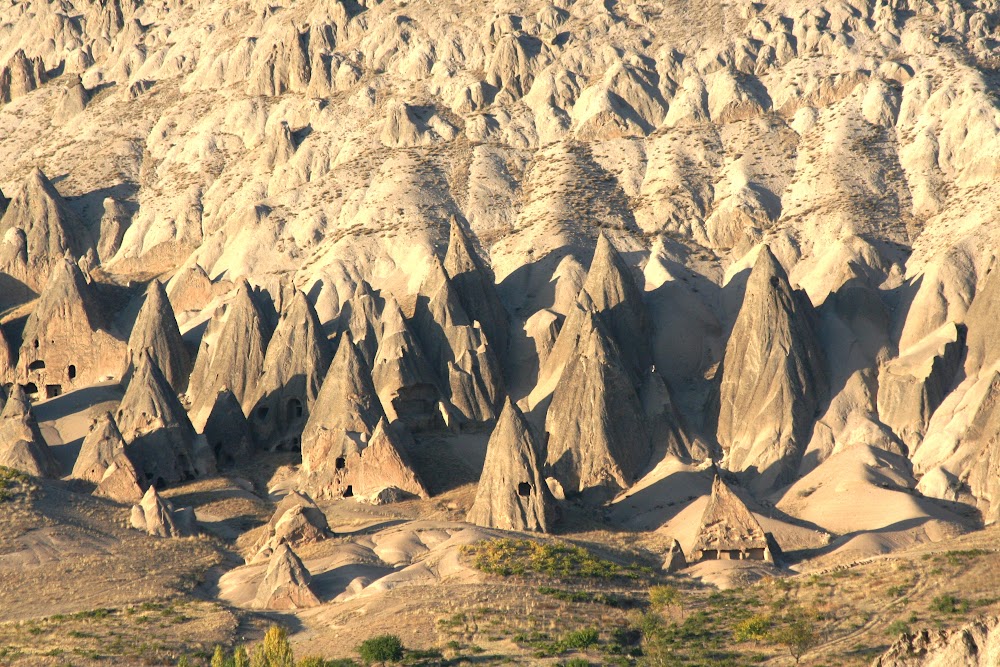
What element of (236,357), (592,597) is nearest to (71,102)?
(236,357)

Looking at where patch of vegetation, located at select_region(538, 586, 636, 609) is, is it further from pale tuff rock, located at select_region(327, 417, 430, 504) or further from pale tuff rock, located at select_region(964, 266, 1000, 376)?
pale tuff rock, located at select_region(964, 266, 1000, 376)

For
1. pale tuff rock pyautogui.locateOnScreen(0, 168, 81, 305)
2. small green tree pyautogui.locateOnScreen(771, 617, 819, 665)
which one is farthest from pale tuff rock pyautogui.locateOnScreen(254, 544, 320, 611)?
pale tuff rock pyautogui.locateOnScreen(0, 168, 81, 305)

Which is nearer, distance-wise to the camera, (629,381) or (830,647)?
(830,647)

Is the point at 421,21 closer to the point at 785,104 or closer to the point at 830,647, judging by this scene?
the point at 785,104

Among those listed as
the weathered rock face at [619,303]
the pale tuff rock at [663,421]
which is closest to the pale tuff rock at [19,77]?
the weathered rock face at [619,303]

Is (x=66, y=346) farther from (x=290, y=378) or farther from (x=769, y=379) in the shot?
(x=769, y=379)

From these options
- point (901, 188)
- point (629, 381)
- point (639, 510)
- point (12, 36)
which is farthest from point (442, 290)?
point (12, 36)
